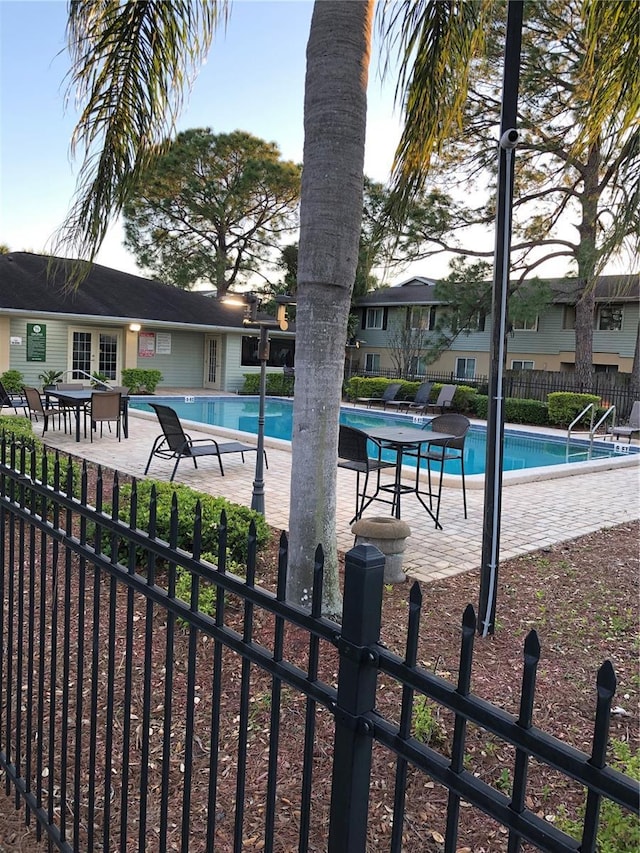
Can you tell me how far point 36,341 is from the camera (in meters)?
21.4

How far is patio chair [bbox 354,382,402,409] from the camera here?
22172 mm

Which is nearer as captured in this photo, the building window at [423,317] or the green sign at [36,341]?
the green sign at [36,341]

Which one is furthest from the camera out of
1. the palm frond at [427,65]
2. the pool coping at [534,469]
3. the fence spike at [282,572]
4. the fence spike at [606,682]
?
the pool coping at [534,469]

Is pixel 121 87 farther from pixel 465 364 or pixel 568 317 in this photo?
pixel 465 364

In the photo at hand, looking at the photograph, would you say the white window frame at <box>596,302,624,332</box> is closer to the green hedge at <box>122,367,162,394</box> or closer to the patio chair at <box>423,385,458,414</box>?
the patio chair at <box>423,385,458,414</box>

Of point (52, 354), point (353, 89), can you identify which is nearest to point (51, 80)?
point (353, 89)

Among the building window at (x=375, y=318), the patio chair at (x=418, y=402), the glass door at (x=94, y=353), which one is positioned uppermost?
the building window at (x=375, y=318)

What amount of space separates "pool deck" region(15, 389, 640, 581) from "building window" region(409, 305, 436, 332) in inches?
757

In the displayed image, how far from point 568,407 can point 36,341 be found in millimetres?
16865

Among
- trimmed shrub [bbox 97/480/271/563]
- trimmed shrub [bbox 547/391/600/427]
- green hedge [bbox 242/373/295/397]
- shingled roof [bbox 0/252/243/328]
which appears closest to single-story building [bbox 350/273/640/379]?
green hedge [bbox 242/373/295/397]

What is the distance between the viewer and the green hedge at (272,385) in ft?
83.5

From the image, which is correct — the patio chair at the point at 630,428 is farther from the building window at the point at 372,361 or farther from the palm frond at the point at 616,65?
the building window at the point at 372,361

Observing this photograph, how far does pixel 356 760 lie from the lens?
1.28 metres

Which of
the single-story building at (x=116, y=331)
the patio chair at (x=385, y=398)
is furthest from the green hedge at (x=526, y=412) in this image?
the single-story building at (x=116, y=331)
